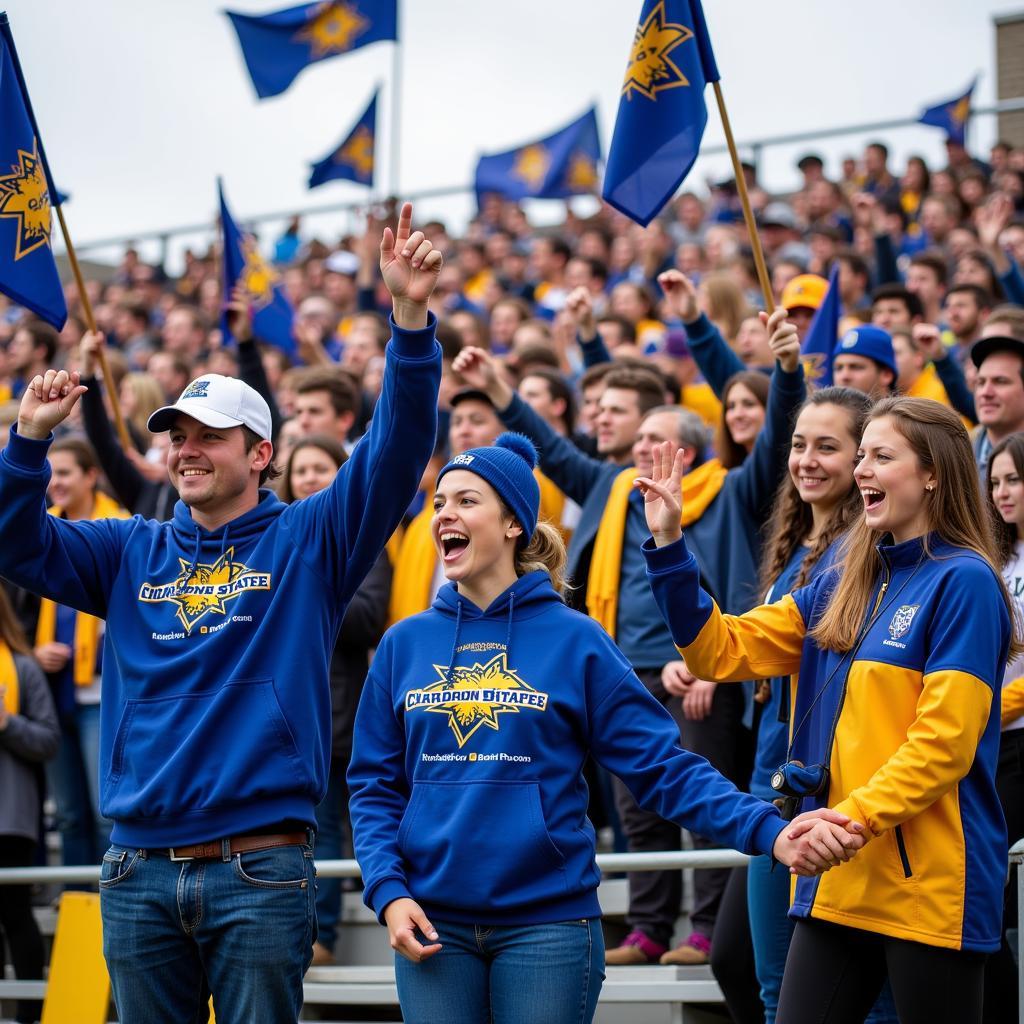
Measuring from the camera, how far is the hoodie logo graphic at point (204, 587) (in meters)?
4.19

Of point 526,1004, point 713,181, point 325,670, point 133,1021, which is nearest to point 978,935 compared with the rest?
point 526,1004

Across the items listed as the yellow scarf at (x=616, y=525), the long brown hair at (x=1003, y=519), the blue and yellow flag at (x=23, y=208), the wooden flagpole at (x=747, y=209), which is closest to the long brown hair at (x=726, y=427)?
the yellow scarf at (x=616, y=525)

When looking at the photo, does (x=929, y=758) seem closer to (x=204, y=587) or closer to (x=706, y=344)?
(x=204, y=587)

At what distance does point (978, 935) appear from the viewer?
12.3 ft

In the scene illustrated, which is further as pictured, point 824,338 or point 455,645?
point 824,338

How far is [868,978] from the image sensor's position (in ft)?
12.8

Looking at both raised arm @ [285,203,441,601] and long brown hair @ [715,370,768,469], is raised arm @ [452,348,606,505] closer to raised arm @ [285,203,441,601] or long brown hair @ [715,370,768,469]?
long brown hair @ [715,370,768,469]

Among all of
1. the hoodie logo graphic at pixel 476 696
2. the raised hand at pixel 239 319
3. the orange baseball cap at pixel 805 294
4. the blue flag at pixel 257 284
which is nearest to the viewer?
the hoodie logo graphic at pixel 476 696

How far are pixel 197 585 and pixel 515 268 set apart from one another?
10736mm

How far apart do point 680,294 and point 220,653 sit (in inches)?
119

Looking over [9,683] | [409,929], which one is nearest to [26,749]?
[9,683]

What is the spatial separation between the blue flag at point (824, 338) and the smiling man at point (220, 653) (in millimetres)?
3380

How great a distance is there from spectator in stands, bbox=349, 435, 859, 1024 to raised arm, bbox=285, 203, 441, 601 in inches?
5.7

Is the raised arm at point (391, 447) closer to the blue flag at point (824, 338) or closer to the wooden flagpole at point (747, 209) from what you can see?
the wooden flagpole at point (747, 209)
